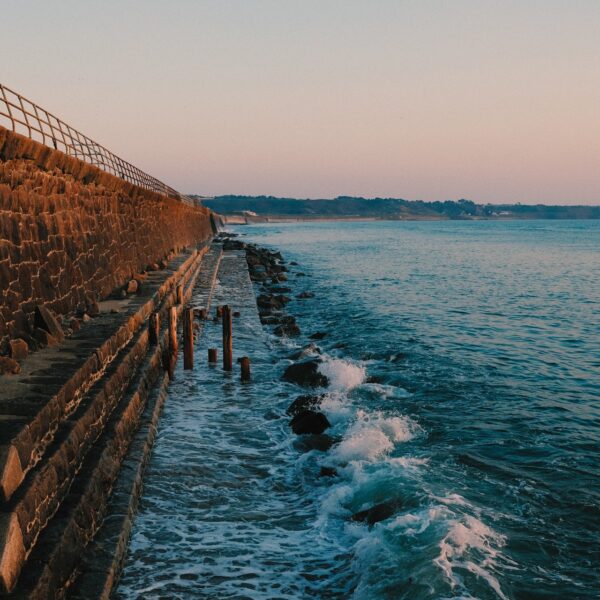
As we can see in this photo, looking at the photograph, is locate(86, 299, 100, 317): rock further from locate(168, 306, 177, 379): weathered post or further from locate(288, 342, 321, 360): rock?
locate(288, 342, 321, 360): rock

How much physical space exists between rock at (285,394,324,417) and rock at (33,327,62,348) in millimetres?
5303

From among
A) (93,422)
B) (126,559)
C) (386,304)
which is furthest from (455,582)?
(386,304)

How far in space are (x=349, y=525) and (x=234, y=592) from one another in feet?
7.21

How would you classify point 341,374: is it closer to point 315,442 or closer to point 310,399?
point 310,399

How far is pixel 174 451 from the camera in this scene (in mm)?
11031

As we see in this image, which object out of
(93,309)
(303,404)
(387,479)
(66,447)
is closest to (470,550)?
(387,479)

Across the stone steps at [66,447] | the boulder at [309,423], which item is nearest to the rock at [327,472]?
the boulder at [309,423]

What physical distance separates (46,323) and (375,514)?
6.43 metres

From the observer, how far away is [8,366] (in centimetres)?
857

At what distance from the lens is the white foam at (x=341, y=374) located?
1590cm

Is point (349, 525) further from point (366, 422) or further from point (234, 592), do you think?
point (366, 422)

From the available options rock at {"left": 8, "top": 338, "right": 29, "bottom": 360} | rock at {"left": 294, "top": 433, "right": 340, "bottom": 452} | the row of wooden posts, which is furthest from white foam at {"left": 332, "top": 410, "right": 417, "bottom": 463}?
rock at {"left": 8, "top": 338, "right": 29, "bottom": 360}

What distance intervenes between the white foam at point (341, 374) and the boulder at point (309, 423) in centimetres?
310

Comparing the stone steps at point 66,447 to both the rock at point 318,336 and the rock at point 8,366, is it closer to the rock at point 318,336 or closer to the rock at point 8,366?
the rock at point 8,366
